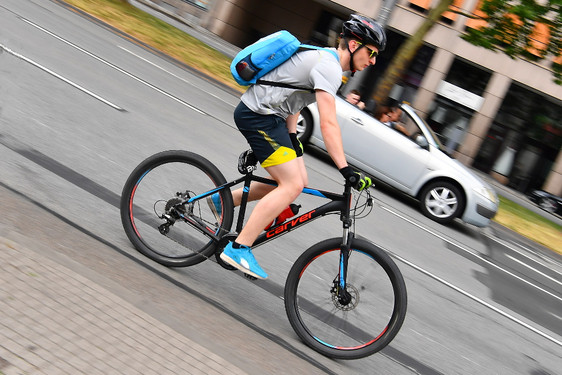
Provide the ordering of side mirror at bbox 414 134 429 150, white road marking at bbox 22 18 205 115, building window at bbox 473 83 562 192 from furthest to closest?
building window at bbox 473 83 562 192, white road marking at bbox 22 18 205 115, side mirror at bbox 414 134 429 150

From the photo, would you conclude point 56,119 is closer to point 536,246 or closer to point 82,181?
point 82,181

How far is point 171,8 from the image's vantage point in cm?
2833

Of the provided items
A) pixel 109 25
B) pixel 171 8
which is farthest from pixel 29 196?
pixel 171 8

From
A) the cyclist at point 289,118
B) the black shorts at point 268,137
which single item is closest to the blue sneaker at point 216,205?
the cyclist at point 289,118

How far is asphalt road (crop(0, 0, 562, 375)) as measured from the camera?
14.0 ft

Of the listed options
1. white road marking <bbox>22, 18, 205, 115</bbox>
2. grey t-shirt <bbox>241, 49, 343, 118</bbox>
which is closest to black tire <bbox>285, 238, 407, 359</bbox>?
grey t-shirt <bbox>241, 49, 343, 118</bbox>

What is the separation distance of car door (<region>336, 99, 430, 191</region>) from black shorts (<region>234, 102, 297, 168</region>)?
7.13 metres

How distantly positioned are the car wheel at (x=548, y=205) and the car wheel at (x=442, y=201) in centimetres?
1399

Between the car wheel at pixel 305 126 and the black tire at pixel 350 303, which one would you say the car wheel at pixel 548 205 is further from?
the black tire at pixel 350 303

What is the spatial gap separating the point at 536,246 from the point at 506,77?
43.6 feet

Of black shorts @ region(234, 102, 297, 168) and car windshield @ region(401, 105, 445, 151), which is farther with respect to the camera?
car windshield @ region(401, 105, 445, 151)

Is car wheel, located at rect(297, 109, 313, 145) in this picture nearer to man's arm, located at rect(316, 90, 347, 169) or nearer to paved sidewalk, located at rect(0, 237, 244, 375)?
man's arm, located at rect(316, 90, 347, 169)

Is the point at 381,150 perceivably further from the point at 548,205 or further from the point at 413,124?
the point at 548,205

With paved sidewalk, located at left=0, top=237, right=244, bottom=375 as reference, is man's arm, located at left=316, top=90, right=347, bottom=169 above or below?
above
